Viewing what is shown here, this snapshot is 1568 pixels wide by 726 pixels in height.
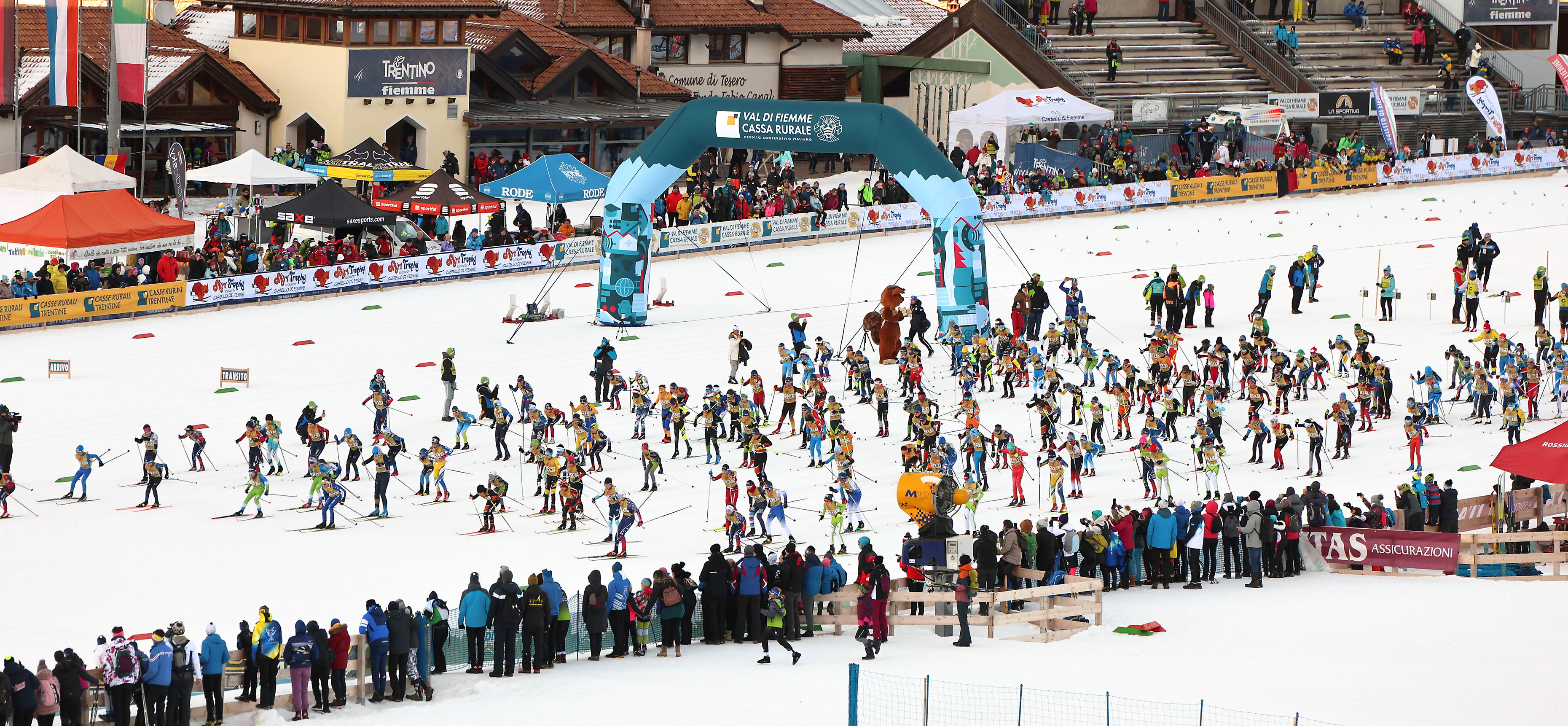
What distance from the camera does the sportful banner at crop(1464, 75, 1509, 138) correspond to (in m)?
53.3

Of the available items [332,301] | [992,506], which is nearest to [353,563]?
[992,506]

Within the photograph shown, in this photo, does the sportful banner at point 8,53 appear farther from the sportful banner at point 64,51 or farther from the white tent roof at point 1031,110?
the white tent roof at point 1031,110

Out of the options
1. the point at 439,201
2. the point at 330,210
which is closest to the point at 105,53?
the point at 330,210

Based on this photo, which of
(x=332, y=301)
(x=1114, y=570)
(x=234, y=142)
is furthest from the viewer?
(x=234, y=142)

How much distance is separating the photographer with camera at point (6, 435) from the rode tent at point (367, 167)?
1810cm

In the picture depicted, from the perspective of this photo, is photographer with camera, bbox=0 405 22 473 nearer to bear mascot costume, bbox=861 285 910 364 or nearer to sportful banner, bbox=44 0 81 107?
bear mascot costume, bbox=861 285 910 364

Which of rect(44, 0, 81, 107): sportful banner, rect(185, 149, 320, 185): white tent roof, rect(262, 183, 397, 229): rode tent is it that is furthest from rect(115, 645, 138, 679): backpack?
rect(44, 0, 81, 107): sportful banner

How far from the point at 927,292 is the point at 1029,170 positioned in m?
10.9

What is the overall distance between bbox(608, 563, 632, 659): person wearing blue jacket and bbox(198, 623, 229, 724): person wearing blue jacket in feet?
13.6

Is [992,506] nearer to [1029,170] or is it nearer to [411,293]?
[411,293]

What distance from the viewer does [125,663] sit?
17672 mm

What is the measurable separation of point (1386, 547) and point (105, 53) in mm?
36249

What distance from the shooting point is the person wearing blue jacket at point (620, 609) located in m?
20.7

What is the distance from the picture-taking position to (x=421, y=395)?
34.3m
